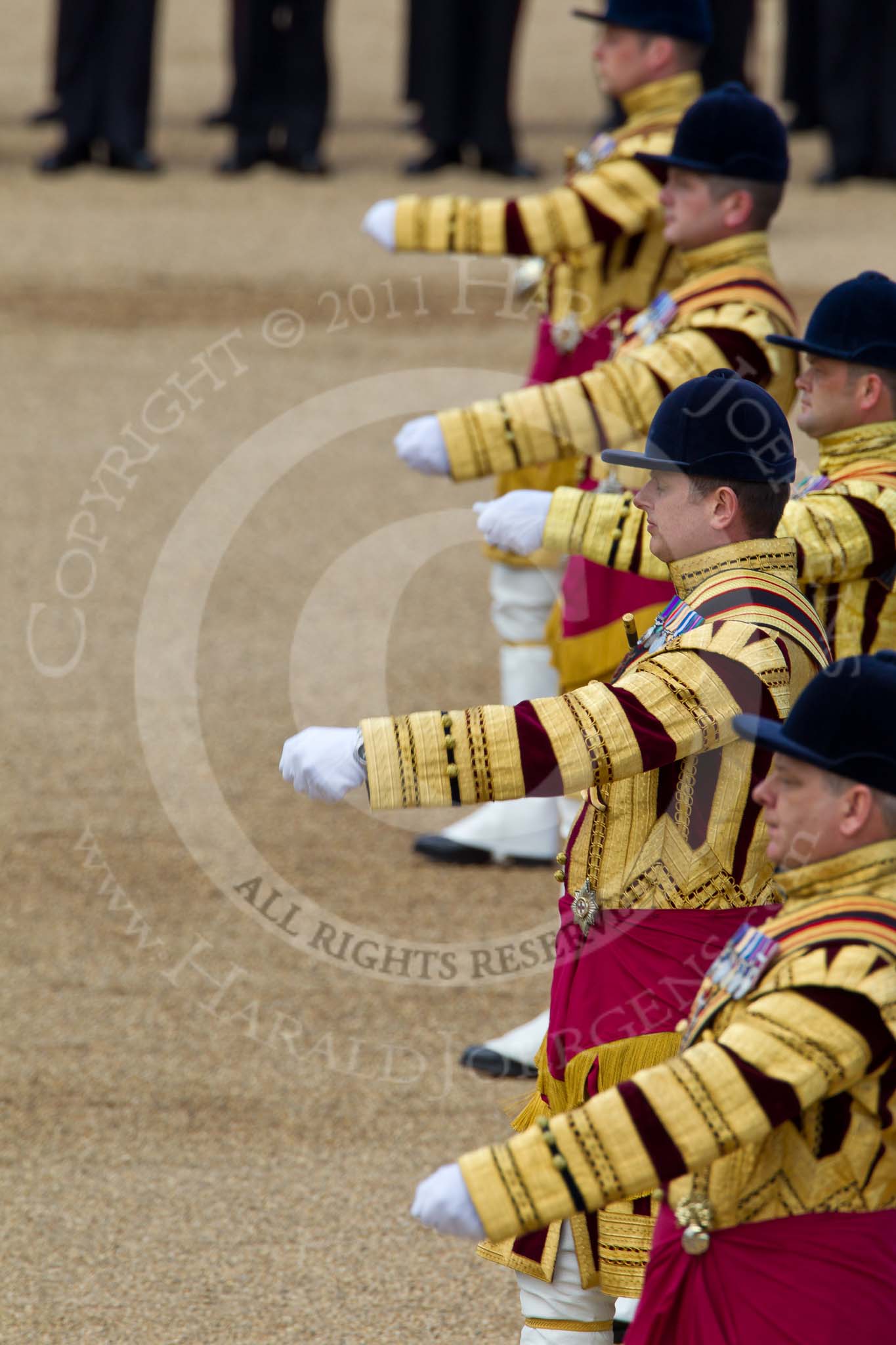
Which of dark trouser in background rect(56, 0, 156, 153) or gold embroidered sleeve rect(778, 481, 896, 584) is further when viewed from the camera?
dark trouser in background rect(56, 0, 156, 153)

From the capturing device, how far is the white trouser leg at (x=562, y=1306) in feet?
9.17

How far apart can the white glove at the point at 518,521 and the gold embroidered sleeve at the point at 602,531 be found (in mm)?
23

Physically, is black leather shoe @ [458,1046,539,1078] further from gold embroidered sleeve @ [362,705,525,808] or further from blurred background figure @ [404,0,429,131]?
blurred background figure @ [404,0,429,131]

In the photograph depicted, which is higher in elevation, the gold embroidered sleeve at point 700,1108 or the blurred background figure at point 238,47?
the blurred background figure at point 238,47

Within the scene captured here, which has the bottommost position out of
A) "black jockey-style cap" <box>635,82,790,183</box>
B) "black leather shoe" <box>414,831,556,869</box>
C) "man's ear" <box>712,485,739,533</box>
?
"black leather shoe" <box>414,831,556,869</box>

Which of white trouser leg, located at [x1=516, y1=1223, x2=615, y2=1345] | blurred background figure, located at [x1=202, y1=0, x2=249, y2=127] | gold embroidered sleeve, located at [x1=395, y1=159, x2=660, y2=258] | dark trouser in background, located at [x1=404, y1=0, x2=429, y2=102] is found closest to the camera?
white trouser leg, located at [x1=516, y1=1223, x2=615, y2=1345]

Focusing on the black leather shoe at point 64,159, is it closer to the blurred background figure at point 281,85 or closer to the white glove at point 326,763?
the blurred background figure at point 281,85

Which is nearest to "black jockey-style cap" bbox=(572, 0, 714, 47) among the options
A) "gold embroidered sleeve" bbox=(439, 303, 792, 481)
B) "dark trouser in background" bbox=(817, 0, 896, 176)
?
"gold embroidered sleeve" bbox=(439, 303, 792, 481)

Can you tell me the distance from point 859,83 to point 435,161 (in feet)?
8.82

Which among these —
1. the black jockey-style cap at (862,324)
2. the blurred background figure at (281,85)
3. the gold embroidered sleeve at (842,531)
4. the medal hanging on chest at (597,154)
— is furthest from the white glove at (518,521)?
the blurred background figure at (281,85)

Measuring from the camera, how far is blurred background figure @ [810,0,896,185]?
12.5 m

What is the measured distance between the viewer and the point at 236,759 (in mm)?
6012

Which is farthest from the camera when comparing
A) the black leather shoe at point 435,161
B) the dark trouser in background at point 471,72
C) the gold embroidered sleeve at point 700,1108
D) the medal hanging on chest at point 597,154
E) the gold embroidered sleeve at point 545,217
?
the black leather shoe at point 435,161

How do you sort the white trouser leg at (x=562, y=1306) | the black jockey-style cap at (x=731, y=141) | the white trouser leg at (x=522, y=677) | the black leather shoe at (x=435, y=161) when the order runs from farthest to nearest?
the black leather shoe at (x=435, y=161) < the white trouser leg at (x=522, y=677) < the black jockey-style cap at (x=731, y=141) < the white trouser leg at (x=562, y=1306)
